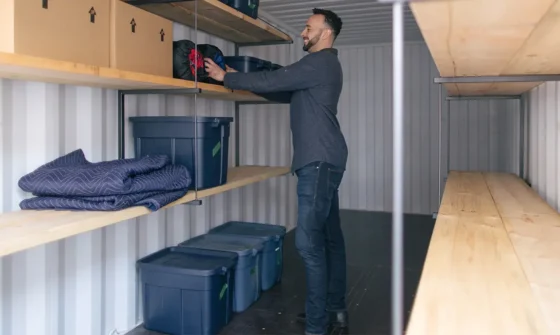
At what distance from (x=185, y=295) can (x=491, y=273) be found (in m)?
2.21

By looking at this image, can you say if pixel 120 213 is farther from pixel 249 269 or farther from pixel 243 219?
pixel 243 219

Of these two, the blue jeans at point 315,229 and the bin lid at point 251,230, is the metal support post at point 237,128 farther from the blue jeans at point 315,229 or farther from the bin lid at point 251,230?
the blue jeans at point 315,229

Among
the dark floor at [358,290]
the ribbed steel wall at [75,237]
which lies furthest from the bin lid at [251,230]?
the dark floor at [358,290]

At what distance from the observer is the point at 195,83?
3143 millimetres

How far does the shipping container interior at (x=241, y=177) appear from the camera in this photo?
121cm

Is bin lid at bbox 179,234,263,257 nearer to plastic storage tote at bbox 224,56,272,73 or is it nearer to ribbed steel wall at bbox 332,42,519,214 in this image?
plastic storage tote at bbox 224,56,272,73

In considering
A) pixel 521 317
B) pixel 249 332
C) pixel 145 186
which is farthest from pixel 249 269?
pixel 521 317

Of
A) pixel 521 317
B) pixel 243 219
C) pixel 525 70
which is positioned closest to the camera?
pixel 521 317

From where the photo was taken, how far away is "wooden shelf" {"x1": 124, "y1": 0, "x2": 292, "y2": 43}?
3324mm

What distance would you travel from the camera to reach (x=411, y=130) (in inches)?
298

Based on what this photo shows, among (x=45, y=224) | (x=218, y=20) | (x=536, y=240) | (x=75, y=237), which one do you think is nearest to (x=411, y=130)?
(x=218, y=20)

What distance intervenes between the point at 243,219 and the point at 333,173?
2.23 m

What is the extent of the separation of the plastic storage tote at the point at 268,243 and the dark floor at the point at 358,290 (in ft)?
0.31

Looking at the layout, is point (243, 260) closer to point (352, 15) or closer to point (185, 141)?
point (185, 141)
